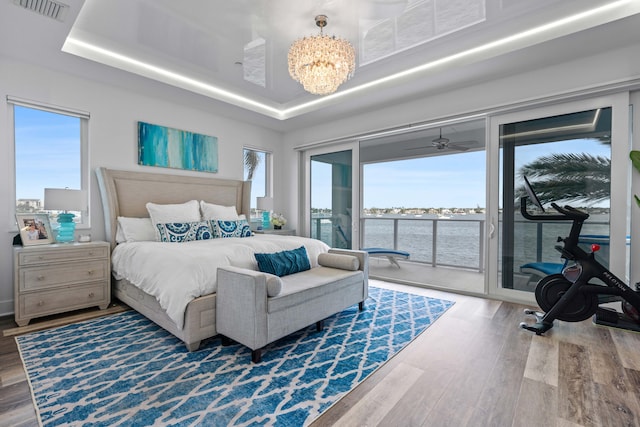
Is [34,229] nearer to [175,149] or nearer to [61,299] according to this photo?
[61,299]

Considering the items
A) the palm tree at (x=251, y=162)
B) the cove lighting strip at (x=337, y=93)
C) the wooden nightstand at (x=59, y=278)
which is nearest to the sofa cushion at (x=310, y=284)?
the wooden nightstand at (x=59, y=278)

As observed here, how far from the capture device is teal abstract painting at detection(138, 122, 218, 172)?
13.2 feet

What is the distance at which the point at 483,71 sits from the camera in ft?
10.9

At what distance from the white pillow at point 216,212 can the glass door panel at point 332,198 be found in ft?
5.77

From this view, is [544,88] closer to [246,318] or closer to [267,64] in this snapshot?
[267,64]

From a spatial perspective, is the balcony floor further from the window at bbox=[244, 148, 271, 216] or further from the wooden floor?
the window at bbox=[244, 148, 271, 216]

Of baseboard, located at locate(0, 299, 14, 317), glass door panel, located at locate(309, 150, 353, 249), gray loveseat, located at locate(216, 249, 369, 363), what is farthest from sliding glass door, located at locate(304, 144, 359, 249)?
baseboard, located at locate(0, 299, 14, 317)

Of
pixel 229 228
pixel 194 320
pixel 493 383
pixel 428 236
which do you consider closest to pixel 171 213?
pixel 229 228

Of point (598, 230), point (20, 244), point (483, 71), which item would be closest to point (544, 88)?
point (483, 71)

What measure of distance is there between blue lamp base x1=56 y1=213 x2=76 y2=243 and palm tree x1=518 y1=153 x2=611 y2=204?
16.7 feet

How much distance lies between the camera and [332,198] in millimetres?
5410

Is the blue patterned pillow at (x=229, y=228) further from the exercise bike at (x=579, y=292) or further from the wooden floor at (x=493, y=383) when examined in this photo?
the exercise bike at (x=579, y=292)

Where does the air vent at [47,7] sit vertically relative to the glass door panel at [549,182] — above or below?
above

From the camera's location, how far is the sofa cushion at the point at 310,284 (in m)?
2.28
